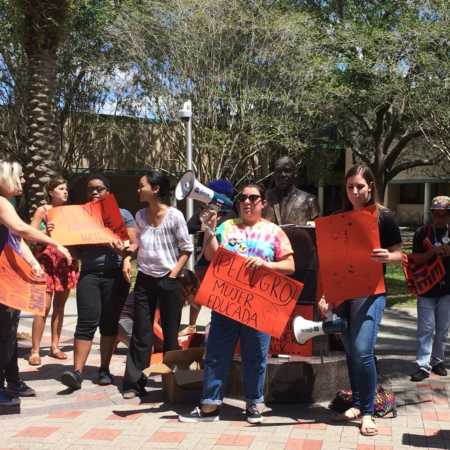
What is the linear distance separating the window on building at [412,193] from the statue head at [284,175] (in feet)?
130

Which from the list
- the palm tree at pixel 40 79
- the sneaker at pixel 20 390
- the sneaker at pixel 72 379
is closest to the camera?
the sneaker at pixel 20 390

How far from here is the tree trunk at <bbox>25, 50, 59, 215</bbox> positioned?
1214 centimetres

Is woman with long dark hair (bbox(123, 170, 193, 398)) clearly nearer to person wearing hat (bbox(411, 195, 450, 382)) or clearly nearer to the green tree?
person wearing hat (bbox(411, 195, 450, 382))

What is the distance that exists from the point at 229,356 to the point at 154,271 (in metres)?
0.99

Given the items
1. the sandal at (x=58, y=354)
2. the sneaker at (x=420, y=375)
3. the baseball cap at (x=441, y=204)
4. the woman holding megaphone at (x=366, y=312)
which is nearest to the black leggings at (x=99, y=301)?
the sandal at (x=58, y=354)

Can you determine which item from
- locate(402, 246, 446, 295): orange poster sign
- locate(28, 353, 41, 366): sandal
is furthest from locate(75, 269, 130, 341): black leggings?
locate(402, 246, 446, 295): orange poster sign

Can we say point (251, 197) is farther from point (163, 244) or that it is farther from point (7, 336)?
point (7, 336)

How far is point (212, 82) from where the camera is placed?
61.2 ft

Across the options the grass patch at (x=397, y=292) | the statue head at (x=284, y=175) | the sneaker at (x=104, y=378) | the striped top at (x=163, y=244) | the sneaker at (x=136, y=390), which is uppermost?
the statue head at (x=284, y=175)

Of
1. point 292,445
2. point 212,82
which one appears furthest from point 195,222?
point 212,82

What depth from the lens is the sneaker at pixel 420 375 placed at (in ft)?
17.7

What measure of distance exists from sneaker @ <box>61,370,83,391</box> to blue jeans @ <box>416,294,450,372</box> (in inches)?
117

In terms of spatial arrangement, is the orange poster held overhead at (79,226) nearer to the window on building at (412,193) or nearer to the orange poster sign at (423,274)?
the orange poster sign at (423,274)

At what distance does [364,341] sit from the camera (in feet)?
13.0
